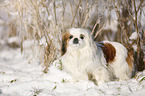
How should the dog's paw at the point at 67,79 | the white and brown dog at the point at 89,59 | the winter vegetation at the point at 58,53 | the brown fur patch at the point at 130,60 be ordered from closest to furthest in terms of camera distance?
the winter vegetation at the point at 58,53 < the white and brown dog at the point at 89,59 < the dog's paw at the point at 67,79 < the brown fur patch at the point at 130,60

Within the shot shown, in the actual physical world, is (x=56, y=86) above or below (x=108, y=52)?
below

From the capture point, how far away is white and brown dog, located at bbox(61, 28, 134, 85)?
8.07 feet

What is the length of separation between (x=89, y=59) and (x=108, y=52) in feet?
→ 1.67

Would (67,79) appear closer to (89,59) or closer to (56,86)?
(56,86)

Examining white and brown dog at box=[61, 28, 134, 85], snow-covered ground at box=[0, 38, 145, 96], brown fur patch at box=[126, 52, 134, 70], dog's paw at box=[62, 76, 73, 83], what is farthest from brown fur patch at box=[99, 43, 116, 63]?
dog's paw at box=[62, 76, 73, 83]

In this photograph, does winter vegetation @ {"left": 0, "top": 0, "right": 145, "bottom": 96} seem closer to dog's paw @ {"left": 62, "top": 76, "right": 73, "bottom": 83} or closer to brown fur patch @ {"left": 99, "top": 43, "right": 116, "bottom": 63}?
dog's paw @ {"left": 62, "top": 76, "right": 73, "bottom": 83}

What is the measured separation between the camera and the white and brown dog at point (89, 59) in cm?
246

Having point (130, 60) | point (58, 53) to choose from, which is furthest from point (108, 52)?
point (58, 53)

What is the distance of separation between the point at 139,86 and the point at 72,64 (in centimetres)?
102

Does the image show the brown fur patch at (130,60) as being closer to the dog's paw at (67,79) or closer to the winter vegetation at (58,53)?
the winter vegetation at (58,53)

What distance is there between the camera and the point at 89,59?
2500mm

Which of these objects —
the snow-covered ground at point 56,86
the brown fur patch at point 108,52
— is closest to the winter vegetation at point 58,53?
the snow-covered ground at point 56,86

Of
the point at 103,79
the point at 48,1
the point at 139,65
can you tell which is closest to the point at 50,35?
the point at 48,1

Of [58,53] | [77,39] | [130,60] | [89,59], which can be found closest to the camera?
[77,39]
